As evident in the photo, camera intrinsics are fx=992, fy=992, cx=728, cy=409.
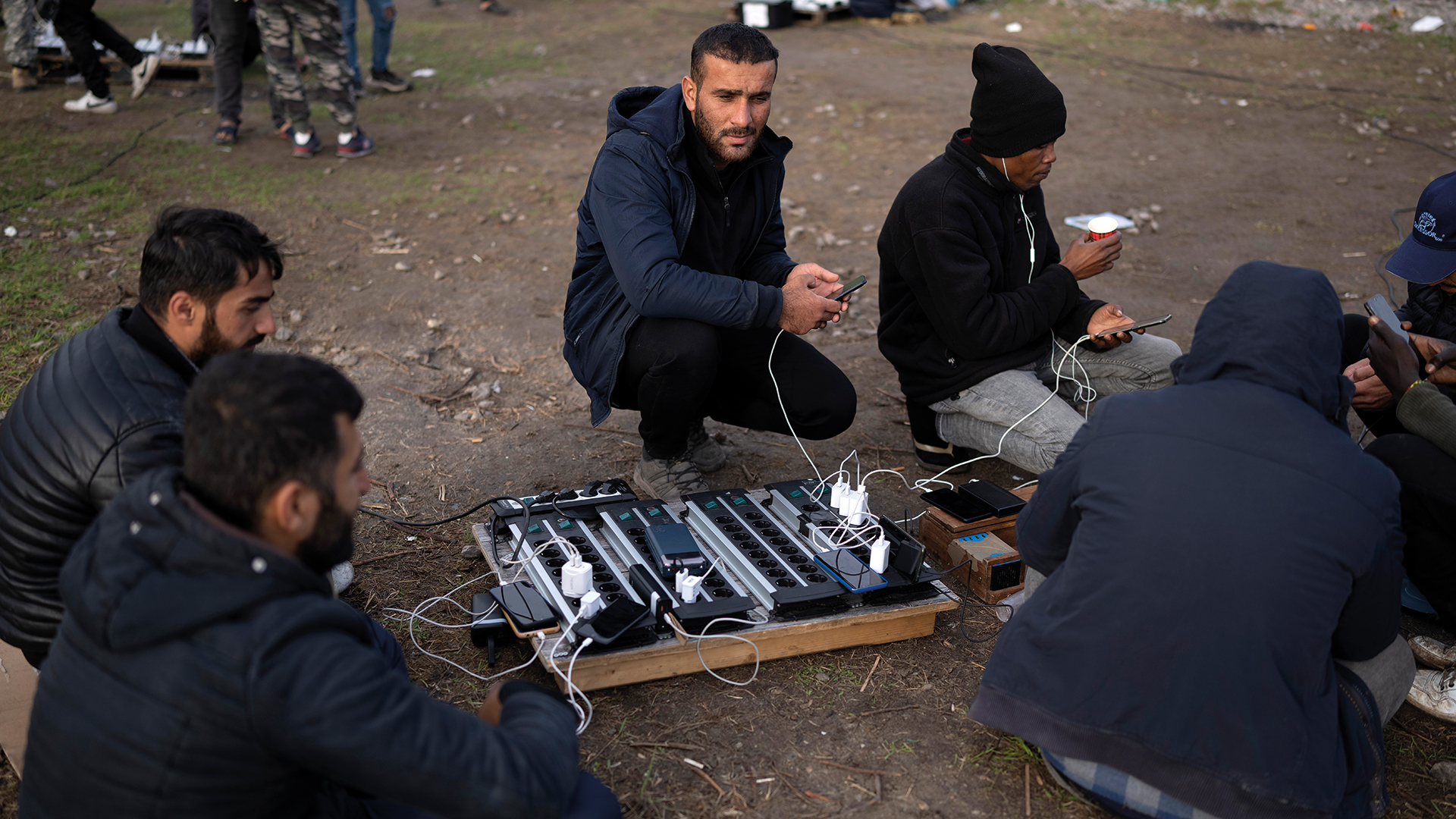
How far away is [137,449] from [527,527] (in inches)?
58.2

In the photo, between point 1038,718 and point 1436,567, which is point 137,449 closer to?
point 1038,718

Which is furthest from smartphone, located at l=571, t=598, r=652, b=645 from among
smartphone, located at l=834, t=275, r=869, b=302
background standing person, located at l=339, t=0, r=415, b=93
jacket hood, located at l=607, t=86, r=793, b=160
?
background standing person, located at l=339, t=0, r=415, b=93

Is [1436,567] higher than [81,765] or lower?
lower

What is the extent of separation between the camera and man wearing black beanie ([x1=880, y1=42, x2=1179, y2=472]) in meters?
4.08

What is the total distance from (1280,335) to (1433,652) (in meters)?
1.88

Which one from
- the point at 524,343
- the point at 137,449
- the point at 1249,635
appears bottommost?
the point at 524,343

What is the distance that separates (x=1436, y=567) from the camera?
10.8 feet

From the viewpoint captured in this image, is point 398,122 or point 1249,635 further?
point 398,122

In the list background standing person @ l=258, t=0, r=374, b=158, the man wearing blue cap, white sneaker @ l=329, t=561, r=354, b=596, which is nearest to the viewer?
white sneaker @ l=329, t=561, r=354, b=596

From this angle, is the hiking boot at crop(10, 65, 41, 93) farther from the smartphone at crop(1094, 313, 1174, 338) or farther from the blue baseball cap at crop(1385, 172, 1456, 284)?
the blue baseball cap at crop(1385, 172, 1456, 284)

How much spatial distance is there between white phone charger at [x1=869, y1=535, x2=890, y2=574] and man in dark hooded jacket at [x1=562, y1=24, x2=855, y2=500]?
103 centimetres

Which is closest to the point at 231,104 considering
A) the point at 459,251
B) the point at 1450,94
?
the point at 459,251

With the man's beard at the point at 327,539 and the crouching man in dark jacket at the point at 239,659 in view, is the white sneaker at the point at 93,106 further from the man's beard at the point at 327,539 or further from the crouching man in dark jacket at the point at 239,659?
the man's beard at the point at 327,539

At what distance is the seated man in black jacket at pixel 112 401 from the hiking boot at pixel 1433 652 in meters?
3.91
